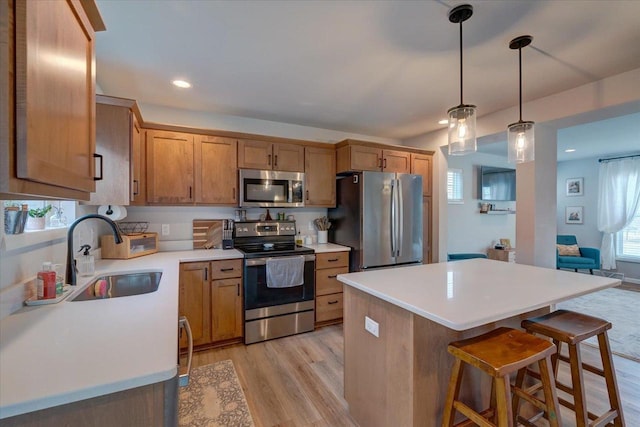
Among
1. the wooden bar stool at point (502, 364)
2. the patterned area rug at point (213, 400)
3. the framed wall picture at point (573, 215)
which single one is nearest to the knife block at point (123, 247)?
the patterned area rug at point (213, 400)

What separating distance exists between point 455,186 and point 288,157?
3.69 metres

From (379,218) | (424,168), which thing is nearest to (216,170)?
(379,218)

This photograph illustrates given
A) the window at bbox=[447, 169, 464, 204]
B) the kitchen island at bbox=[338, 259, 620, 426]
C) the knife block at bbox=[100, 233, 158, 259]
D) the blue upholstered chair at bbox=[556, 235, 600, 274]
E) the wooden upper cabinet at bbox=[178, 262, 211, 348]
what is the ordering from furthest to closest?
the window at bbox=[447, 169, 464, 204] → the blue upholstered chair at bbox=[556, 235, 600, 274] → the wooden upper cabinet at bbox=[178, 262, 211, 348] → the knife block at bbox=[100, 233, 158, 259] → the kitchen island at bbox=[338, 259, 620, 426]

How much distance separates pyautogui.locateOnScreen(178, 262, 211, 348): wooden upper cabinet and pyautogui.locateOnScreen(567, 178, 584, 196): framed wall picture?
782 cm

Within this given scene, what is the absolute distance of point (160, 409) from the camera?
2.68 feet

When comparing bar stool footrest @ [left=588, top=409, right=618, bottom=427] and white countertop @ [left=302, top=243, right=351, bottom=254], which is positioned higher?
white countertop @ [left=302, top=243, right=351, bottom=254]

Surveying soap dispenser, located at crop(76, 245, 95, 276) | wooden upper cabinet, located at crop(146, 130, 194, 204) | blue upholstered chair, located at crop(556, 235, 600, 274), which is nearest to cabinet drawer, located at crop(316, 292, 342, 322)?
wooden upper cabinet, located at crop(146, 130, 194, 204)

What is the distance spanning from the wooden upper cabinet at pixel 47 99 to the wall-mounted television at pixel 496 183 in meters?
6.14

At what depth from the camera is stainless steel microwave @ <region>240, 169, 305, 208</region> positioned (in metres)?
3.14

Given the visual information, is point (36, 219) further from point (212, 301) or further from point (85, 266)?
point (212, 301)

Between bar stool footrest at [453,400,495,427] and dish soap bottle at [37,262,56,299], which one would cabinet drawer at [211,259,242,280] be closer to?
dish soap bottle at [37,262,56,299]

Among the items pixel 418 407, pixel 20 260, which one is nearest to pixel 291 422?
pixel 418 407

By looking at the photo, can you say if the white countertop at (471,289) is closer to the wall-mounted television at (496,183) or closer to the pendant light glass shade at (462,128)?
the pendant light glass shade at (462,128)

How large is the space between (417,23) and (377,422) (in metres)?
2.41
